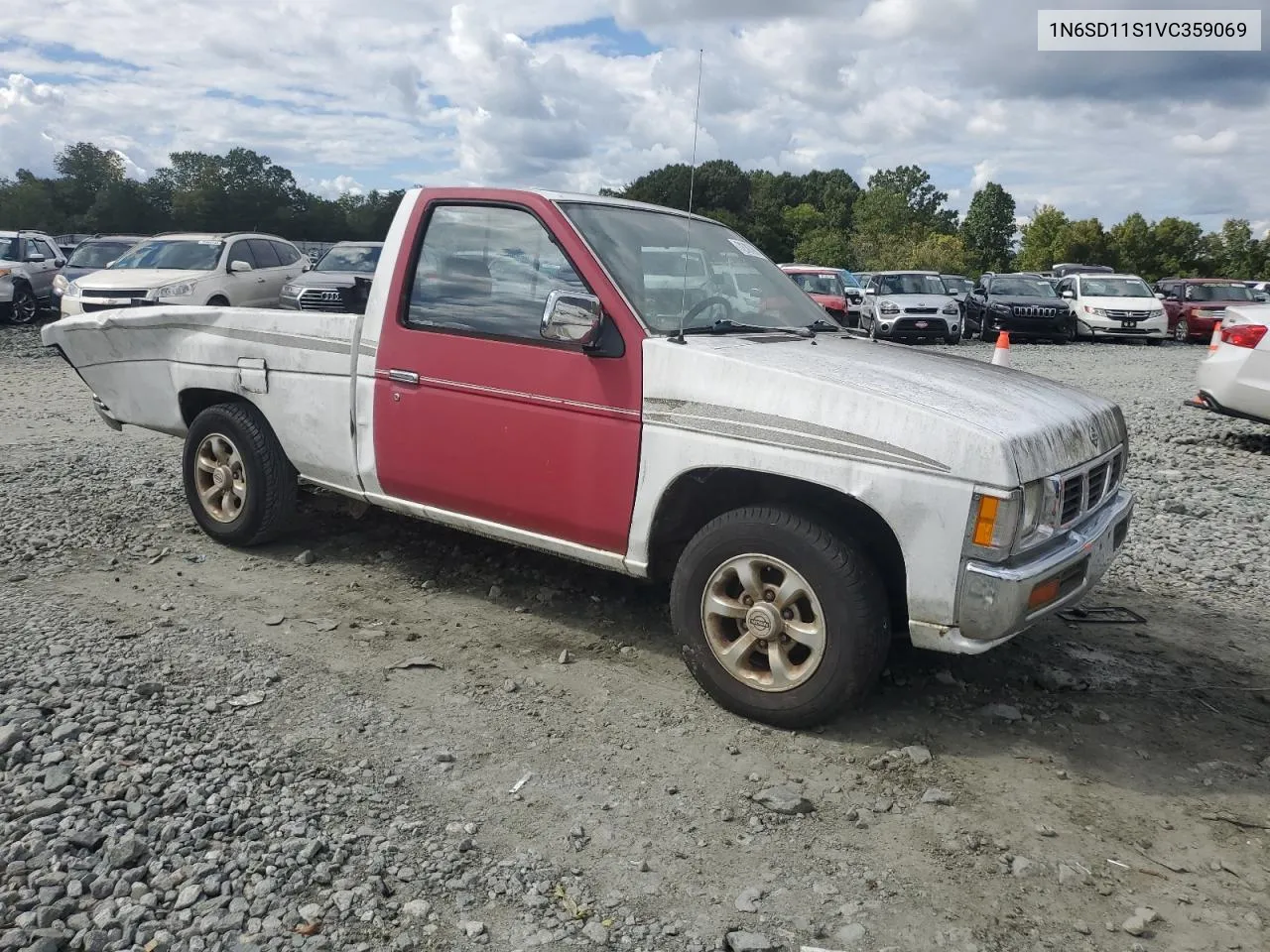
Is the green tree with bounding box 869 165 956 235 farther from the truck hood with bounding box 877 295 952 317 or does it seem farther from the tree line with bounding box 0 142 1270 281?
the truck hood with bounding box 877 295 952 317

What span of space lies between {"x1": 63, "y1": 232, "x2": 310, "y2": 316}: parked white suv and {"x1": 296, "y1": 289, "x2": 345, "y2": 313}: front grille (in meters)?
9.41

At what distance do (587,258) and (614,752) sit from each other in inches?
75.5

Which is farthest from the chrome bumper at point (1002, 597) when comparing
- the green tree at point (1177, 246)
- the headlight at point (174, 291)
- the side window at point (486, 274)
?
the green tree at point (1177, 246)

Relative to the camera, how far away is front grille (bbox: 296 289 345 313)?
5.26m

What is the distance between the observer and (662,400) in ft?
12.4

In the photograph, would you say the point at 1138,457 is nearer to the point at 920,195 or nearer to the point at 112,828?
the point at 112,828

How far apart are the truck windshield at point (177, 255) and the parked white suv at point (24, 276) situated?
5.05 metres

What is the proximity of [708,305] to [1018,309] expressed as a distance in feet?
72.3

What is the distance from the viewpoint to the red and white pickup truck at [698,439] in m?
3.32

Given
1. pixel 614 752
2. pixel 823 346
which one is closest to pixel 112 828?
pixel 614 752

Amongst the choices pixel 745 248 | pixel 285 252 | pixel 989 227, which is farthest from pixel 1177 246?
pixel 745 248

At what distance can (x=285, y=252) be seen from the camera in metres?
16.8

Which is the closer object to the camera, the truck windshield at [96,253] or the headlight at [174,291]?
the headlight at [174,291]

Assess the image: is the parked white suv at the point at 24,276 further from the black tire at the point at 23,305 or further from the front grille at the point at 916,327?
the front grille at the point at 916,327
